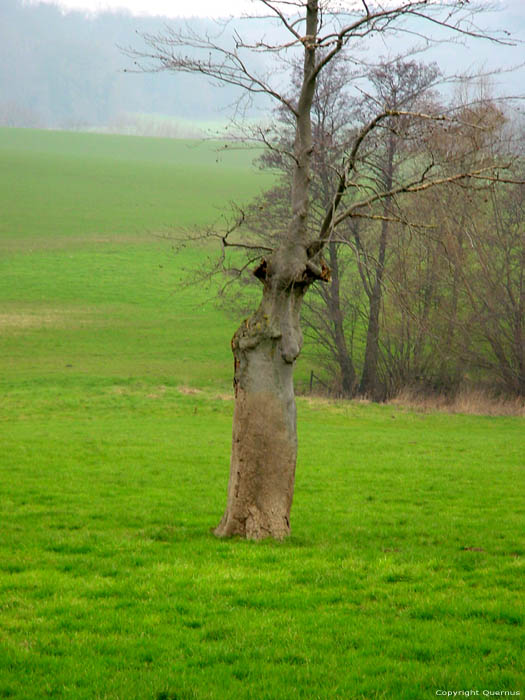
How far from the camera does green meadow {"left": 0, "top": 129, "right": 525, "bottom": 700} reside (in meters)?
5.59

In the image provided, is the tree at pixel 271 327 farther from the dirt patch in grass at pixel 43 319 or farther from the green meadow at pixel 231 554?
the dirt patch in grass at pixel 43 319

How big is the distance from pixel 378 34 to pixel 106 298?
43746 millimetres

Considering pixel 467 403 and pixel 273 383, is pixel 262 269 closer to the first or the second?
pixel 273 383

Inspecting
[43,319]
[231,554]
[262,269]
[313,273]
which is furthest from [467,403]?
[43,319]

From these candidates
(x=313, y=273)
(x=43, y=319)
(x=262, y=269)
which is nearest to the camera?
(x=313, y=273)

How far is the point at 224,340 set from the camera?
1785 inches

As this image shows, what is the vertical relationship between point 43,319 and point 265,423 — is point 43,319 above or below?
below

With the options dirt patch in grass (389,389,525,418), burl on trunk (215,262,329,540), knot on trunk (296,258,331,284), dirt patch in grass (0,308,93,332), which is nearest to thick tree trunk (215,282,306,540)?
burl on trunk (215,262,329,540)

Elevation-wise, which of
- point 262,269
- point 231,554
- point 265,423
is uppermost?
point 262,269

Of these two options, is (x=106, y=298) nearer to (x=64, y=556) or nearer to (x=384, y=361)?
(x=384, y=361)

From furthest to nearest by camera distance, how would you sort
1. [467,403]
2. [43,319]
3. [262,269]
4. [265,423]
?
[43,319], [467,403], [262,269], [265,423]

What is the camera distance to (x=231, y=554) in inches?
367

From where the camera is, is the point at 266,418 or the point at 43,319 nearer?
the point at 266,418

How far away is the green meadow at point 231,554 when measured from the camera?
5.59m
